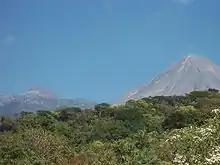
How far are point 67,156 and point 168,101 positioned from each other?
64116mm

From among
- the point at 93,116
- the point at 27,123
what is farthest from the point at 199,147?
the point at 93,116

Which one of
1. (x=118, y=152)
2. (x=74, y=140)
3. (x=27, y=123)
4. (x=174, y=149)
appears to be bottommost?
(x=174, y=149)

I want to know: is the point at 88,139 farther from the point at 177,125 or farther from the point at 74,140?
the point at 177,125

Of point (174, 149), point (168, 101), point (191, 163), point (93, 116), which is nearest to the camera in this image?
point (191, 163)

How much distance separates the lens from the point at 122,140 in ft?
154

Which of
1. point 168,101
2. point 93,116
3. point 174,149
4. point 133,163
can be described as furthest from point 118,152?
point 168,101

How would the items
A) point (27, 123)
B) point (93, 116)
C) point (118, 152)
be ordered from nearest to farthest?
point (118, 152), point (27, 123), point (93, 116)

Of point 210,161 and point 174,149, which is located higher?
point 174,149

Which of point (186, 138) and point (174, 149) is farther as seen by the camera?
point (174, 149)

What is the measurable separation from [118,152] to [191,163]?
20698 mm

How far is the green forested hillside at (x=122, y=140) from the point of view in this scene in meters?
19.0

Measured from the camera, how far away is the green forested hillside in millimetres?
19047

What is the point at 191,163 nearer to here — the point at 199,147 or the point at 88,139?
the point at 199,147

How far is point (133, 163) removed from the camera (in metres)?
31.1
